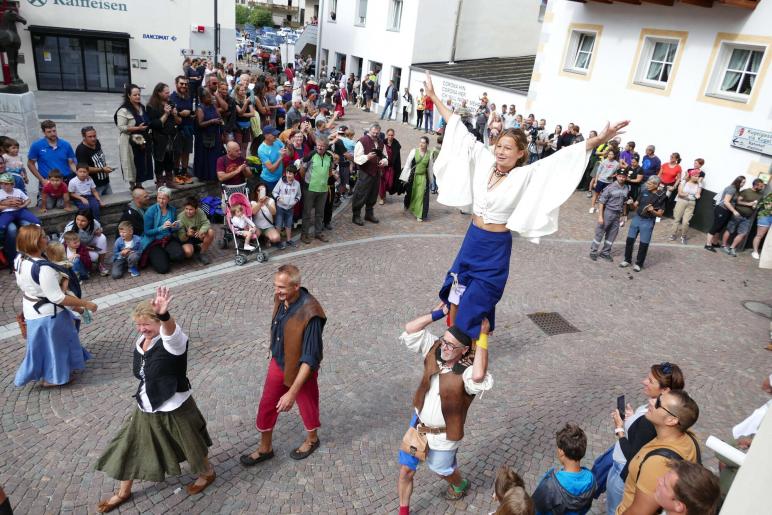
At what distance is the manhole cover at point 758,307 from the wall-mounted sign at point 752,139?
181 inches

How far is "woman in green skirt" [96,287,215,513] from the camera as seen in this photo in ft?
12.2

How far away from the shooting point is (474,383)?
12.0 ft

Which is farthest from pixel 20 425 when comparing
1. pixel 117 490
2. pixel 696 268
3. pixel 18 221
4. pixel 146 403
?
pixel 696 268

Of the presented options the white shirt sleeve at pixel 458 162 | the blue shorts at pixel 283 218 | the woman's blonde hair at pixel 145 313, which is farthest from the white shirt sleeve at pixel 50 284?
the blue shorts at pixel 283 218

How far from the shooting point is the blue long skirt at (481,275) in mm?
4004

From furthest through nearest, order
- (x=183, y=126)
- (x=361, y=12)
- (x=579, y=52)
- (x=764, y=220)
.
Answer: (x=361, y=12), (x=579, y=52), (x=764, y=220), (x=183, y=126)

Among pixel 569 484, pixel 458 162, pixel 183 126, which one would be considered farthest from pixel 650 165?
pixel 569 484

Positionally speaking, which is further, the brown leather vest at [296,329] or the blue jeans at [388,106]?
the blue jeans at [388,106]

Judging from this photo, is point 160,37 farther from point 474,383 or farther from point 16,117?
point 474,383

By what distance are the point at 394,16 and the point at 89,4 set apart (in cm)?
1337

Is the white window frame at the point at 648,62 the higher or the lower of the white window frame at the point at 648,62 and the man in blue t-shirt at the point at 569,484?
the higher

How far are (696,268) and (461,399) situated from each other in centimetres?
910

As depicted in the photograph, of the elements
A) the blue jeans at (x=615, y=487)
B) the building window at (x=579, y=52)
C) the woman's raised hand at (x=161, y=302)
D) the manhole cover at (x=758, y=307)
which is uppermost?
the building window at (x=579, y=52)

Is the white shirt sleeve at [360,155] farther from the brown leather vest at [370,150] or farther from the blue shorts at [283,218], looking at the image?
the blue shorts at [283,218]
